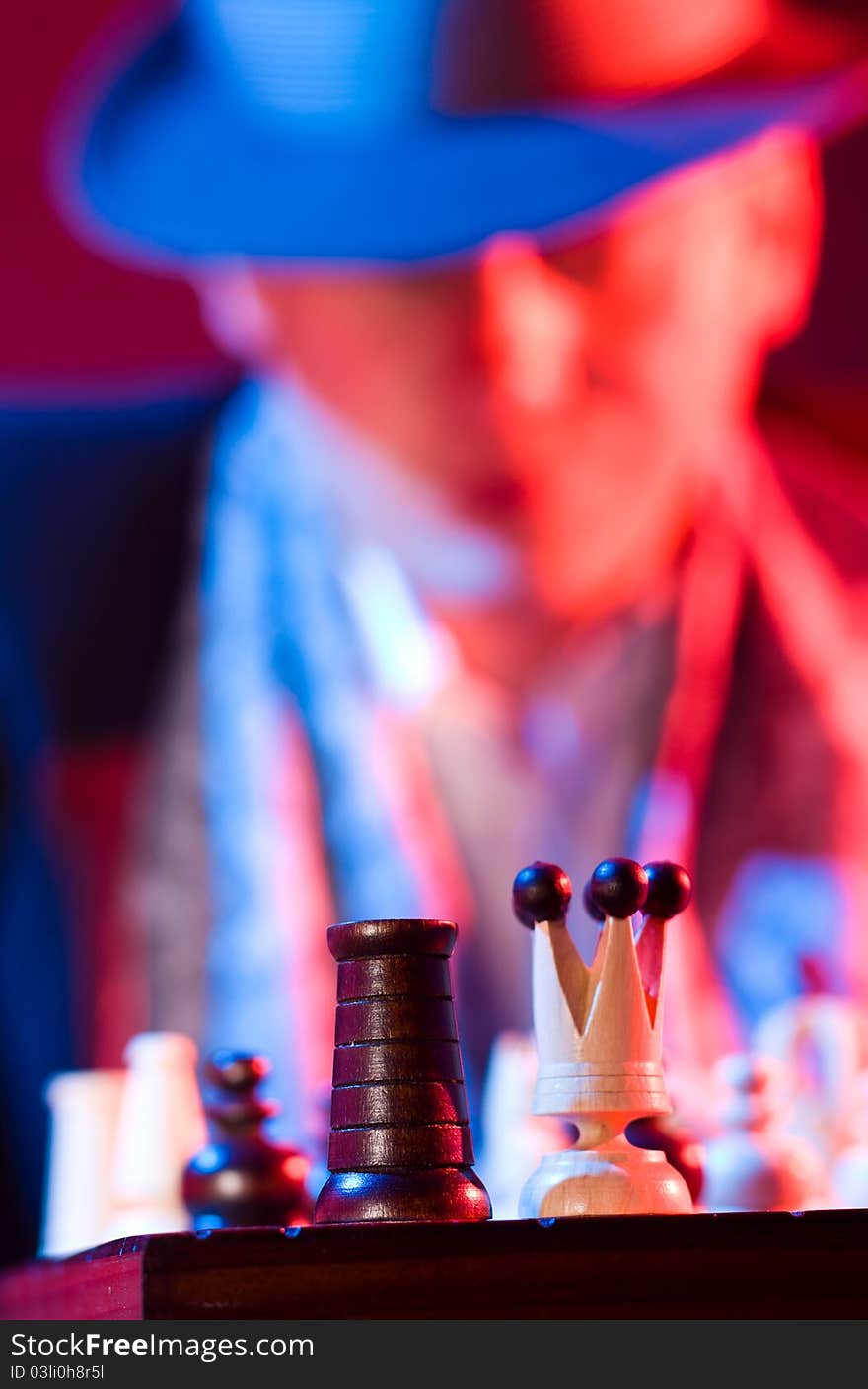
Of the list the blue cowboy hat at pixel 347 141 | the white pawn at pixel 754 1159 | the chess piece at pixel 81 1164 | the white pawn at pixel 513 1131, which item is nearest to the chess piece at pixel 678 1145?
the white pawn at pixel 754 1159

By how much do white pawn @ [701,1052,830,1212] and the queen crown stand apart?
0.26 metres

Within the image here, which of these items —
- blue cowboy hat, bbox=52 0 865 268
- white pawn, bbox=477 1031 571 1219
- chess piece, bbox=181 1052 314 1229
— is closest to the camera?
chess piece, bbox=181 1052 314 1229

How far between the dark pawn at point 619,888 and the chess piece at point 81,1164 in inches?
26.6

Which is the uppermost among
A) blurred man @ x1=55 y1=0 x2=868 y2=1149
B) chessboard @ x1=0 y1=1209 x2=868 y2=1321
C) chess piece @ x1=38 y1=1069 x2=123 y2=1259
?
blurred man @ x1=55 y1=0 x2=868 y2=1149

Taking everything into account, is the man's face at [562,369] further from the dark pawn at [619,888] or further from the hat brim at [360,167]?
the dark pawn at [619,888]

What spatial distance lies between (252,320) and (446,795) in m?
0.72

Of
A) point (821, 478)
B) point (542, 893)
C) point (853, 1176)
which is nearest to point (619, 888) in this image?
point (542, 893)

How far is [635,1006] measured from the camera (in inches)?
40.3

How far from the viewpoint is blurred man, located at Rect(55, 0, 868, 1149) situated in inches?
94.6

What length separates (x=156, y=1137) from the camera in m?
1.38

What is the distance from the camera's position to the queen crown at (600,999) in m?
1.00

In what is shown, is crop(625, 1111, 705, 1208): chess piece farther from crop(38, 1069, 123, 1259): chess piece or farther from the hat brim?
the hat brim

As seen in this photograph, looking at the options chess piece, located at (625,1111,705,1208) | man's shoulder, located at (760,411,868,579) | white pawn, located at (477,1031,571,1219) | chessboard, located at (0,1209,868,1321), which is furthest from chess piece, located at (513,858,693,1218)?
man's shoulder, located at (760,411,868,579)
